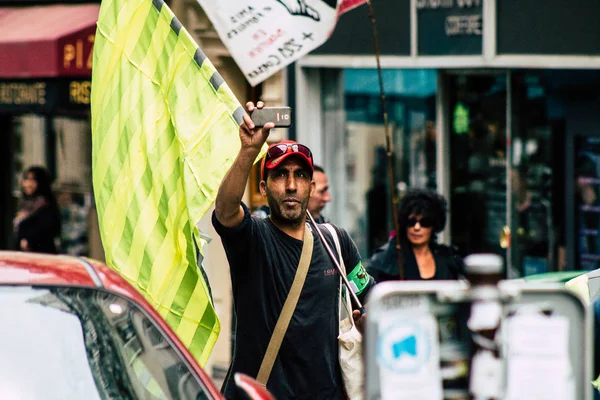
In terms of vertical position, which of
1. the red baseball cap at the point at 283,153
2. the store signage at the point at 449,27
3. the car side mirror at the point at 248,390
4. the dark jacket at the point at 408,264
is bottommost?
the car side mirror at the point at 248,390

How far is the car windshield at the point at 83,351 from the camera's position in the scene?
4039 mm

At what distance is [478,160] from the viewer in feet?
32.1

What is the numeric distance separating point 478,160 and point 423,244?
7.72 feet

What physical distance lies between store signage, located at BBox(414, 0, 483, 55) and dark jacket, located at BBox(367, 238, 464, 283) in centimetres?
231

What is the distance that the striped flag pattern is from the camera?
5715mm

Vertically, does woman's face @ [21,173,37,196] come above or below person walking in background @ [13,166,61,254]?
above

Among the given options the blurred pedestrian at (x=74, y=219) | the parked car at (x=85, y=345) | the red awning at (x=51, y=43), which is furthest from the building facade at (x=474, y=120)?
the parked car at (x=85, y=345)

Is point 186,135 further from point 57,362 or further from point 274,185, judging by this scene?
point 57,362

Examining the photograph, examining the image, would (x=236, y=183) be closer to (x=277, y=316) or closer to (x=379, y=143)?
(x=277, y=316)

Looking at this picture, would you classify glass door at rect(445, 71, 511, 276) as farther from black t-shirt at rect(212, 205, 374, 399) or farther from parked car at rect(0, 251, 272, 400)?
parked car at rect(0, 251, 272, 400)

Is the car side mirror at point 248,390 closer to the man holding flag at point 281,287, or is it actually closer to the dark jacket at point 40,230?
the man holding flag at point 281,287

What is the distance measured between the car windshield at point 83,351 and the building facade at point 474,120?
5.27m

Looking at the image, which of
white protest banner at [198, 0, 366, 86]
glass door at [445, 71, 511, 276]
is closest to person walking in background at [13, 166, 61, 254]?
glass door at [445, 71, 511, 276]

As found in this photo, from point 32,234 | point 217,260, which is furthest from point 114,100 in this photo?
point 32,234
